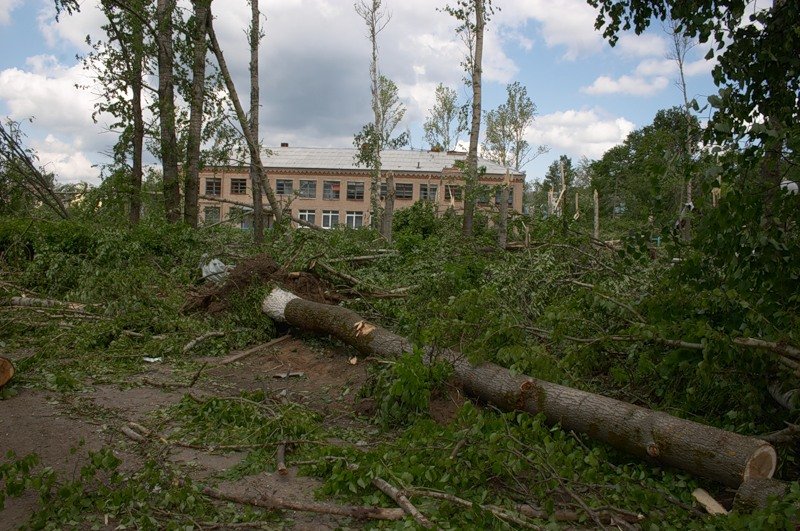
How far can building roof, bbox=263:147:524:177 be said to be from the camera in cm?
4775

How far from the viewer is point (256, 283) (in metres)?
8.78

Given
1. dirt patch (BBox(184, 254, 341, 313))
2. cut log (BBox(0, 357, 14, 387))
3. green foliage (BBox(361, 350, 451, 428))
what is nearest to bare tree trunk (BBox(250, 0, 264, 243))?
dirt patch (BBox(184, 254, 341, 313))

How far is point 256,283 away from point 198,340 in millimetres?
1261

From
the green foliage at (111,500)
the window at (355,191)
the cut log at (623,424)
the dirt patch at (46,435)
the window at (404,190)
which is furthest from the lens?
the window at (355,191)

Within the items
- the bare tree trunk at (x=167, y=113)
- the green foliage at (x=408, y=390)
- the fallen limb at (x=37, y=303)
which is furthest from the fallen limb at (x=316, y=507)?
the bare tree trunk at (x=167, y=113)

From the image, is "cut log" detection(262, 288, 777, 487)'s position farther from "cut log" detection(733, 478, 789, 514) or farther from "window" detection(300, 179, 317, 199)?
"window" detection(300, 179, 317, 199)

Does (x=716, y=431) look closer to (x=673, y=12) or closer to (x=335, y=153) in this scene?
(x=673, y=12)

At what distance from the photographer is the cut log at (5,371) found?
5.52m

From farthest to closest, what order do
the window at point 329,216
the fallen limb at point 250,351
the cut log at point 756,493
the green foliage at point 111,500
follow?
1. the window at point 329,216
2. the fallen limb at point 250,351
3. the cut log at point 756,493
4. the green foliage at point 111,500

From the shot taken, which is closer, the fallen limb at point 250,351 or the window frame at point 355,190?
the fallen limb at point 250,351

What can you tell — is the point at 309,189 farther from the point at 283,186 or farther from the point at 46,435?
the point at 46,435

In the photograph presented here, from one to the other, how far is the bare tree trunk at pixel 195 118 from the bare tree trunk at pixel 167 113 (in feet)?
0.95

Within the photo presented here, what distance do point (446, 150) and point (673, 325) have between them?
45682mm

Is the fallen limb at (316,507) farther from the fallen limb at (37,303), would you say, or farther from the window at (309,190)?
the window at (309,190)
